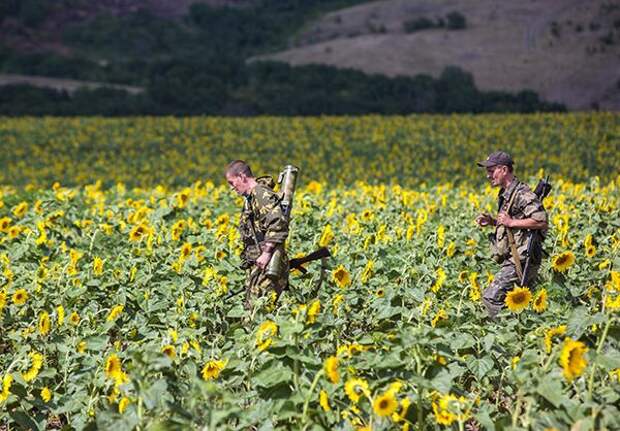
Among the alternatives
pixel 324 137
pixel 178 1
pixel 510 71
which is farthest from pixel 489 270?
pixel 178 1

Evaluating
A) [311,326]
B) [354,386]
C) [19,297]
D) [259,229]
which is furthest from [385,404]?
[19,297]

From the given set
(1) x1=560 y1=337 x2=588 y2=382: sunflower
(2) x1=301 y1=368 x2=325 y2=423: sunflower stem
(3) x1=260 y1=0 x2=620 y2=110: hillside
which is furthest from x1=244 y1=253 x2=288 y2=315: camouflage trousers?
(3) x1=260 y1=0 x2=620 y2=110: hillside

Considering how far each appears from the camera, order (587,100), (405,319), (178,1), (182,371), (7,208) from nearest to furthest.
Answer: (182,371) < (405,319) < (7,208) < (587,100) < (178,1)

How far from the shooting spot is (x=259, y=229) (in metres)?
6.43

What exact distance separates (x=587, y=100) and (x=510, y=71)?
1222cm

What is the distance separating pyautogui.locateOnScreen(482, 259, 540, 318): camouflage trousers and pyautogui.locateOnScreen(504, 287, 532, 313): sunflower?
3.80 feet

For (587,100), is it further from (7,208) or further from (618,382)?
(618,382)

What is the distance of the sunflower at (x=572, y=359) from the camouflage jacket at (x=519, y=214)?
2.80 meters

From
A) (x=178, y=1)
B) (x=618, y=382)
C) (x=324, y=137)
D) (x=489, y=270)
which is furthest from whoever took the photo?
(x=178, y=1)

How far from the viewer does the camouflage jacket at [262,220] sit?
20.2ft

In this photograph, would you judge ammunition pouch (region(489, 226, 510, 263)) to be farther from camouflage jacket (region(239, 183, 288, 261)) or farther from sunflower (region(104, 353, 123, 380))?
sunflower (region(104, 353, 123, 380))

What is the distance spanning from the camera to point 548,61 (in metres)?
70.4

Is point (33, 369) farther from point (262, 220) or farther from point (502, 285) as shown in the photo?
point (502, 285)

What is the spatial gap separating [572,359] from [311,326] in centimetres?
148
